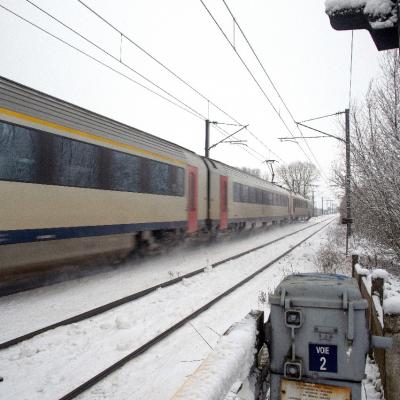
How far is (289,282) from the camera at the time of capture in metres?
3.21

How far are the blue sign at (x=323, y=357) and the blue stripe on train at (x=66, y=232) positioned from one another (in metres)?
5.15

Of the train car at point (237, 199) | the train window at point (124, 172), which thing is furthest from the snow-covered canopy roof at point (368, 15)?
the train car at point (237, 199)

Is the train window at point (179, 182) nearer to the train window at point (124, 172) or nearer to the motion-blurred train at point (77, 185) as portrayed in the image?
the motion-blurred train at point (77, 185)

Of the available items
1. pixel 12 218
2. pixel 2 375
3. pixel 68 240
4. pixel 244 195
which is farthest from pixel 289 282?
pixel 244 195

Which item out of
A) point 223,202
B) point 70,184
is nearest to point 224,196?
point 223,202

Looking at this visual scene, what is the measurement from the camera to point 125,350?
4480mm

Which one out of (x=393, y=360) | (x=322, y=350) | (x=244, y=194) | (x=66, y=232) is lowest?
(x=393, y=360)

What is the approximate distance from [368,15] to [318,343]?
244 centimetres

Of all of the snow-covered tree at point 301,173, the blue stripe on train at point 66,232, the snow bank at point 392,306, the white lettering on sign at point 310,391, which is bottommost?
the white lettering on sign at point 310,391

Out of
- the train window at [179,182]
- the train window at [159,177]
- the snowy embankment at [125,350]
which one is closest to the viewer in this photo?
the snowy embankment at [125,350]

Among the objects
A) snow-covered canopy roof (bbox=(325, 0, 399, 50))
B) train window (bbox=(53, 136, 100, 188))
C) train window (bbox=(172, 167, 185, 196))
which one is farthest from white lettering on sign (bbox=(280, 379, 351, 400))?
train window (bbox=(172, 167, 185, 196))

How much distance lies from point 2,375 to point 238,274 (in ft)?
21.1

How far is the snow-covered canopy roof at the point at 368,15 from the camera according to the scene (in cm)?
282

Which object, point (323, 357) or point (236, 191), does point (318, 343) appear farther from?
point (236, 191)
